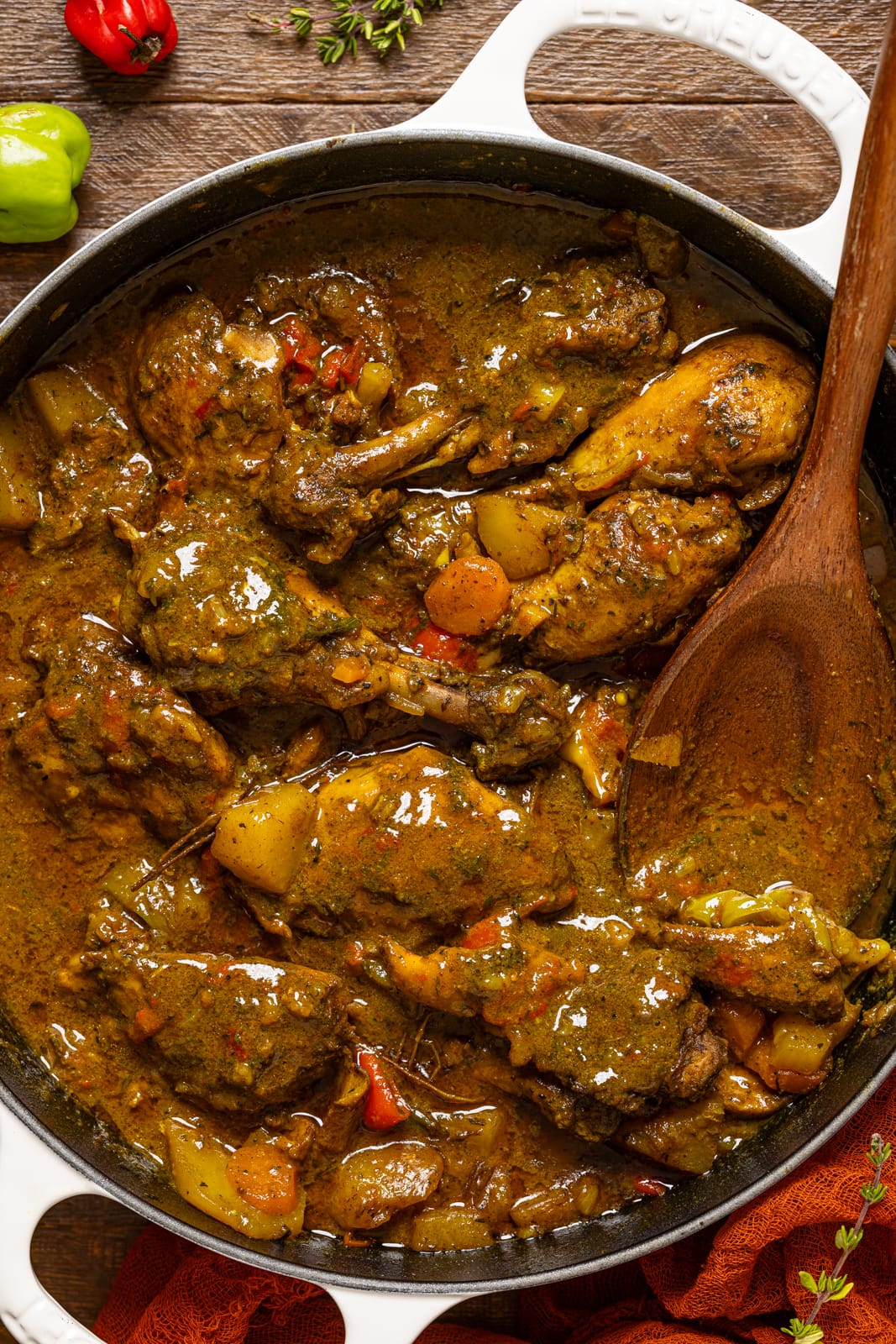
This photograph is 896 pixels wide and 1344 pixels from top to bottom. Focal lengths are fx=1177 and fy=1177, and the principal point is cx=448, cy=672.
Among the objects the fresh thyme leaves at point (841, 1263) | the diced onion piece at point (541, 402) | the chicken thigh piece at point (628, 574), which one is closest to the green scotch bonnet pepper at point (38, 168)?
the diced onion piece at point (541, 402)

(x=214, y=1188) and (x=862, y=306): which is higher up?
(x=862, y=306)

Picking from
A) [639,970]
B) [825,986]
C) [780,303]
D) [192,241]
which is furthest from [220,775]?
[780,303]

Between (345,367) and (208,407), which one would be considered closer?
(208,407)

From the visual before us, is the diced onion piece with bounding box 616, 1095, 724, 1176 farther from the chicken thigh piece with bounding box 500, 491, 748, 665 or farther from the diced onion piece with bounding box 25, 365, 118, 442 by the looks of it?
the diced onion piece with bounding box 25, 365, 118, 442

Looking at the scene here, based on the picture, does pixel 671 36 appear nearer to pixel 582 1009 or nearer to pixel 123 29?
pixel 123 29

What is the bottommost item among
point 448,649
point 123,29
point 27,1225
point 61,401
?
point 27,1225

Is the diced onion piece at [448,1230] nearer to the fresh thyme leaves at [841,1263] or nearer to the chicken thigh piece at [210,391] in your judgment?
the fresh thyme leaves at [841,1263]

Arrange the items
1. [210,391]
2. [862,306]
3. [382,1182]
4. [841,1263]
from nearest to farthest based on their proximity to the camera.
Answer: [862,306]
[841,1263]
[210,391]
[382,1182]

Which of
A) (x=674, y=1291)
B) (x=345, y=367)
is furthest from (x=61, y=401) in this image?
(x=674, y=1291)
